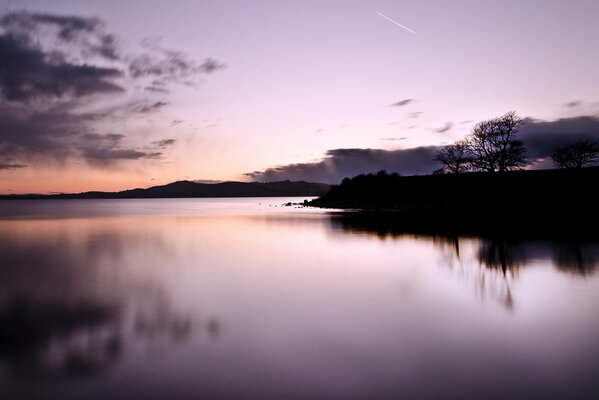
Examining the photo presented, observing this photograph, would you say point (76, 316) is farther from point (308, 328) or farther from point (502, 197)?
point (502, 197)

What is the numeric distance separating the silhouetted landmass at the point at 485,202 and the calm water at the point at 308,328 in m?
14.0

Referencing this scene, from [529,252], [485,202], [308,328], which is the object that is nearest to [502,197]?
[485,202]

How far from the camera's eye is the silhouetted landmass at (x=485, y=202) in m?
31.2

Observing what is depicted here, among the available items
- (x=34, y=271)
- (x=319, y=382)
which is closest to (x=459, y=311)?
(x=319, y=382)

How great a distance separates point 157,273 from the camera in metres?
16.6

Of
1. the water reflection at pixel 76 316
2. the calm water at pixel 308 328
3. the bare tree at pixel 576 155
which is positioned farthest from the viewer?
the bare tree at pixel 576 155

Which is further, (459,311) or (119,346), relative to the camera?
(459,311)

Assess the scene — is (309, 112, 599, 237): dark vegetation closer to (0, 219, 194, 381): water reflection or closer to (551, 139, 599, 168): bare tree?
(551, 139, 599, 168): bare tree

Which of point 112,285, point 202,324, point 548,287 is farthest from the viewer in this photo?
→ point 112,285

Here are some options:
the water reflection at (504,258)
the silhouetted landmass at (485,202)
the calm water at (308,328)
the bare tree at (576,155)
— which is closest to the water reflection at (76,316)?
the calm water at (308,328)

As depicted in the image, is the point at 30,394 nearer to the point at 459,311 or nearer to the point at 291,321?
the point at 291,321

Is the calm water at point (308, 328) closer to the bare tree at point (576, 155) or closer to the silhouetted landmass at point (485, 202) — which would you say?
the silhouetted landmass at point (485, 202)

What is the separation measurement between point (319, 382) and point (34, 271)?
16.0 meters

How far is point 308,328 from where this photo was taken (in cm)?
897
